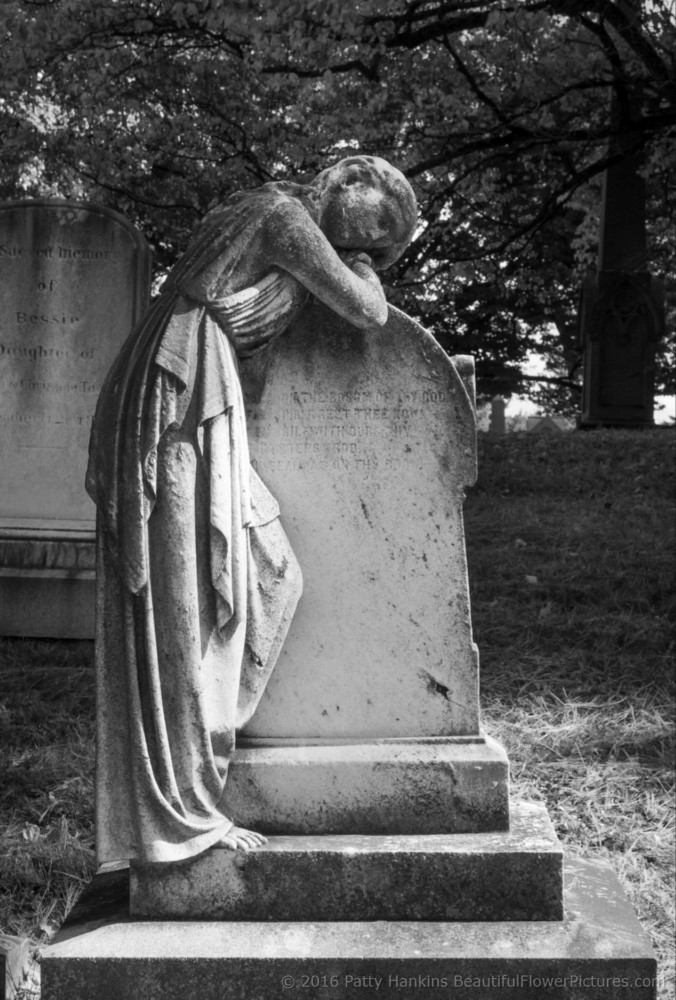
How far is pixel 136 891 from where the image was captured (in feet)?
9.60

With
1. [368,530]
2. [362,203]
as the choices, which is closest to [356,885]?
[368,530]

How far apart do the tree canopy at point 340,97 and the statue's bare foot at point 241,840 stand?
6.49 meters

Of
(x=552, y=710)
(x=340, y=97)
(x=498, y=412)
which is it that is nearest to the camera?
(x=552, y=710)

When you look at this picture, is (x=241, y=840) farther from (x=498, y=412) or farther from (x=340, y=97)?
(x=498, y=412)

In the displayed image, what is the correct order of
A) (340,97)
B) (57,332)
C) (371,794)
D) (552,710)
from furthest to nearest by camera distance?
(340,97) → (57,332) → (552,710) → (371,794)

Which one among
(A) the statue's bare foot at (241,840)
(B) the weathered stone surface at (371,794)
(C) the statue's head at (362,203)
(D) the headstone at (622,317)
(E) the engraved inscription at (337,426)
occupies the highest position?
(D) the headstone at (622,317)

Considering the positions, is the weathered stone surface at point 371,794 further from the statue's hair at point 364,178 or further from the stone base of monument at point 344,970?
the statue's hair at point 364,178

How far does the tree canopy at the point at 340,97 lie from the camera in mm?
9070

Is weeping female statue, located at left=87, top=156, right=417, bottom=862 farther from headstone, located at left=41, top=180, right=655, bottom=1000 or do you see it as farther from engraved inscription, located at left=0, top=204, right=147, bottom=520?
engraved inscription, located at left=0, top=204, right=147, bottom=520

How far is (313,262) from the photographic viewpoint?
297 cm

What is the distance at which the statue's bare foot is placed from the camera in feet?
9.56

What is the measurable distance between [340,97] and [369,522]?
8.25 meters

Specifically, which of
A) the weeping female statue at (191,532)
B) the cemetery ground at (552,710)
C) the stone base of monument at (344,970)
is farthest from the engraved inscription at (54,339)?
the stone base of monument at (344,970)

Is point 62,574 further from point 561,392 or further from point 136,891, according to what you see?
point 561,392
